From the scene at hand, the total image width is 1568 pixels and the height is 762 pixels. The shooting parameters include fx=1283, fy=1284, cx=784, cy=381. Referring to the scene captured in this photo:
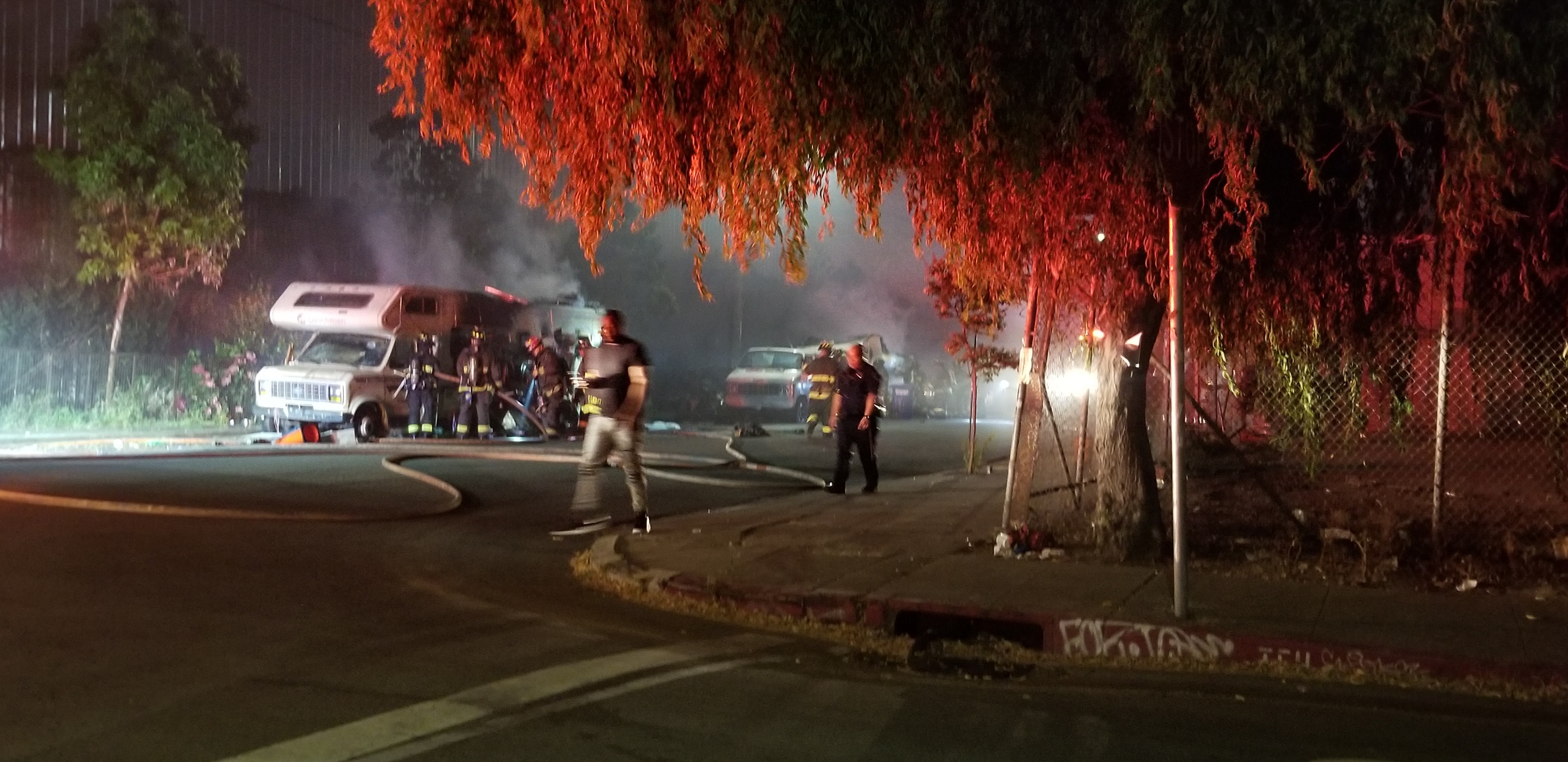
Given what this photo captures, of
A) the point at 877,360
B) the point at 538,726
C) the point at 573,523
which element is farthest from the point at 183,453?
the point at 877,360

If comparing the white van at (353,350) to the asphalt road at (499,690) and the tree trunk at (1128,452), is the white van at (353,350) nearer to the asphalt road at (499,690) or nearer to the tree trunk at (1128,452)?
the asphalt road at (499,690)

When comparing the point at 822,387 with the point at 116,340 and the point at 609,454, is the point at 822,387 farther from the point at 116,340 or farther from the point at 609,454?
the point at 116,340

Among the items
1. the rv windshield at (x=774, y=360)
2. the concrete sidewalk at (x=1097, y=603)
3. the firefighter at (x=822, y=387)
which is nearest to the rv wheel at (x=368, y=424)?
the firefighter at (x=822, y=387)

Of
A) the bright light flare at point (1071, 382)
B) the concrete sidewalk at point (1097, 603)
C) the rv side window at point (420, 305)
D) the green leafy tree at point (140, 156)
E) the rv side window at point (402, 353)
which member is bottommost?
the concrete sidewalk at point (1097, 603)

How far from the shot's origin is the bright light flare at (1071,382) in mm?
11625

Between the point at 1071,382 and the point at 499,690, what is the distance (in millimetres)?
7496

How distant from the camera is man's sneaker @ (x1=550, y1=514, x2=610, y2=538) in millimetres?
10633

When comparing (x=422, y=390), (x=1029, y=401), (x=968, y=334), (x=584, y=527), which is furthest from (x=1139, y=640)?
(x=422, y=390)

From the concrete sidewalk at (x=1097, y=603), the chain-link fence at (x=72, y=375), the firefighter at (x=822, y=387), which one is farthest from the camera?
the chain-link fence at (x=72, y=375)

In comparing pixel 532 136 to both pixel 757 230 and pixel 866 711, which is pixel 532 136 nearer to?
pixel 757 230

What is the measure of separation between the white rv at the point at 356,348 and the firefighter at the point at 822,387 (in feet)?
18.0

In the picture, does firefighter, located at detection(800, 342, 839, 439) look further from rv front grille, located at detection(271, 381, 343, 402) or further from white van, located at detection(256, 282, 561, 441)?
rv front grille, located at detection(271, 381, 343, 402)

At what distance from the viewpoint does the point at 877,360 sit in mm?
29688

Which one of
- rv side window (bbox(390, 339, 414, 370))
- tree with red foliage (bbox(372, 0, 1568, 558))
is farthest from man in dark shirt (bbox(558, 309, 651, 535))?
rv side window (bbox(390, 339, 414, 370))
